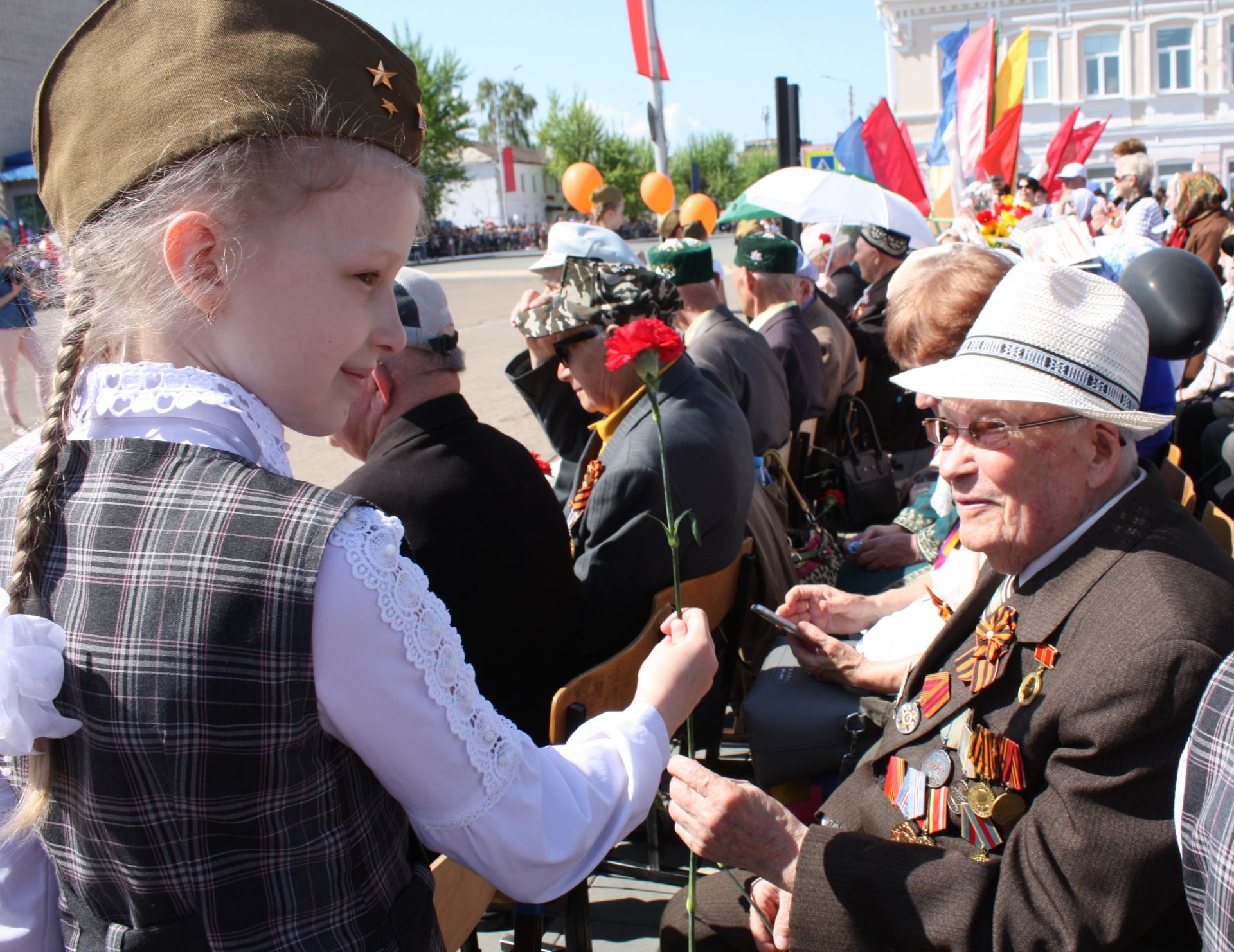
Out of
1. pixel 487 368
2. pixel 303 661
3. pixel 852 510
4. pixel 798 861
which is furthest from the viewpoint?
pixel 487 368

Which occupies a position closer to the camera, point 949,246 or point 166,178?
point 166,178

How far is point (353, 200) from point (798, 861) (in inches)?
53.8

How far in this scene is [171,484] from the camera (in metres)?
0.88

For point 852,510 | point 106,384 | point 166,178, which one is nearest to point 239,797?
point 106,384

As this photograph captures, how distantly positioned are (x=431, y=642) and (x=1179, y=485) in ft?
9.10

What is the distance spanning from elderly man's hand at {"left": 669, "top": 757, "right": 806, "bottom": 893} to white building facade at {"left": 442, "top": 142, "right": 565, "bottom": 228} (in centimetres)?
7665

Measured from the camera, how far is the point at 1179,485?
289cm

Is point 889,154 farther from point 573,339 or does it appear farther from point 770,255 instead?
point 573,339

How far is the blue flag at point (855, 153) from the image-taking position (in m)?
9.39

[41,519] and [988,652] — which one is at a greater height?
[41,519]

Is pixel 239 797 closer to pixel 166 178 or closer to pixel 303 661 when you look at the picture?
pixel 303 661

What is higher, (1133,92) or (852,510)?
(1133,92)

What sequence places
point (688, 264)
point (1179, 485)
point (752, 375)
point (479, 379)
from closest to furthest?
point (1179, 485) < point (752, 375) < point (688, 264) < point (479, 379)

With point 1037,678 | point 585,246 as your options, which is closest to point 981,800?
point 1037,678
